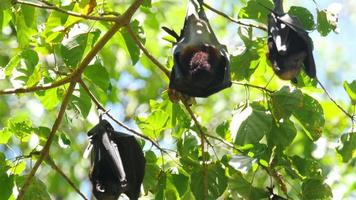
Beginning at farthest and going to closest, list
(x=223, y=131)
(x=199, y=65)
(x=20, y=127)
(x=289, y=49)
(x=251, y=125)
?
(x=223, y=131) < (x=20, y=127) < (x=251, y=125) < (x=289, y=49) < (x=199, y=65)

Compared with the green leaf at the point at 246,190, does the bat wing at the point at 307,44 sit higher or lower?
higher

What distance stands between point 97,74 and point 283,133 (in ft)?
2.96

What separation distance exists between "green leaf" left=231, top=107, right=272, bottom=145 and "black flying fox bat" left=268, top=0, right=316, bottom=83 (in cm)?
22

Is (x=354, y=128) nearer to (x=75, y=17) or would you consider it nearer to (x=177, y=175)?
(x=177, y=175)

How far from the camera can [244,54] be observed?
3.78 meters

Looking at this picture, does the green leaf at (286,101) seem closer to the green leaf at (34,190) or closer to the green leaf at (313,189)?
the green leaf at (313,189)

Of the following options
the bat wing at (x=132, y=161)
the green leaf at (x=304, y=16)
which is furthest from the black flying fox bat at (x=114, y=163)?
the green leaf at (x=304, y=16)

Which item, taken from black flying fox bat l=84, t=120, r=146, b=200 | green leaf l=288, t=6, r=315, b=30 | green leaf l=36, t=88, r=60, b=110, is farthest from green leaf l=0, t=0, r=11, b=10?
green leaf l=288, t=6, r=315, b=30

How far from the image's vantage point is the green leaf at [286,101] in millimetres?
3660

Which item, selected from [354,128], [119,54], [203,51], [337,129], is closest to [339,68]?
[119,54]

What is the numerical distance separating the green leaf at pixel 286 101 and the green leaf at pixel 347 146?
1.28 feet

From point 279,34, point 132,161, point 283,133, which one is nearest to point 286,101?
point 283,133

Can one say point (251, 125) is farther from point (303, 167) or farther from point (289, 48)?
point (303, 167)

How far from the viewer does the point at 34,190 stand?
3766mm
